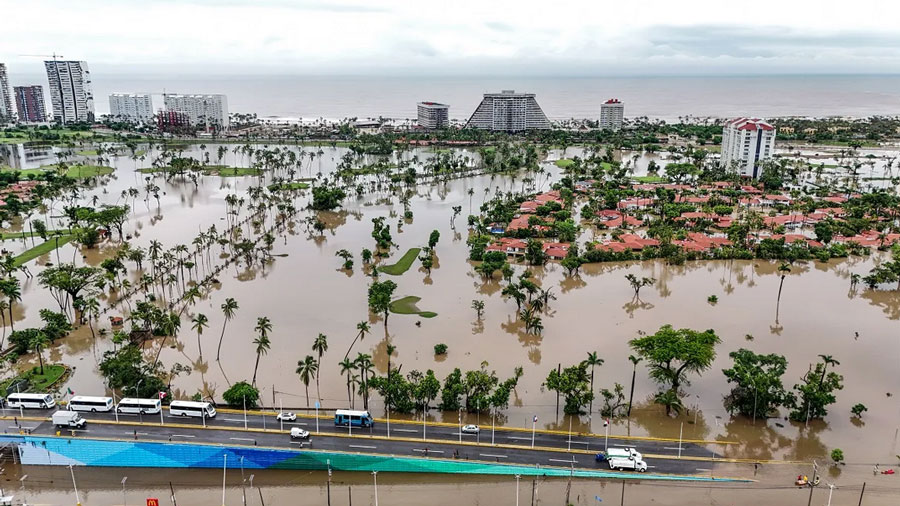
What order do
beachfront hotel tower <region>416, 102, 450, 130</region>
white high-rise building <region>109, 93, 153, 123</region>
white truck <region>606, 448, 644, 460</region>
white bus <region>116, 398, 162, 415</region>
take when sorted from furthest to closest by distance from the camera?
white high-rise building <region>109, 93, 153, 123</region>
beachfront hotel tower <region>416, 102, 450, 130</region>
white bus <region>116, 398, 162, 415</region>
white truck <region>606, 448, 644, 460</region>

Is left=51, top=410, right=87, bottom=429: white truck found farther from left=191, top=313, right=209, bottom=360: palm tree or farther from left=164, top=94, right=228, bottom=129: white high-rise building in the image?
left=164, top=94, right=228, bottom=129: white high-rise building

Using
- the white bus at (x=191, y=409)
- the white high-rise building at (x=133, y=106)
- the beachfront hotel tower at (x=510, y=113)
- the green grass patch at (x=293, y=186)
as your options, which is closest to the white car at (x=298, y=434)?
the white bus at (x=191, y=409)

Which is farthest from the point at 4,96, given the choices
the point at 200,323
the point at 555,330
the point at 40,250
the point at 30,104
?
the point at 555,330

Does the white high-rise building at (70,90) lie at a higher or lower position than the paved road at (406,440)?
higher

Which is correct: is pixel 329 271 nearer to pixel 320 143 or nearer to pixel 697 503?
pixel 697 503

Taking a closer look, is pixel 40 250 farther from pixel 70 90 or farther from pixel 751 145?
pixel 70 90

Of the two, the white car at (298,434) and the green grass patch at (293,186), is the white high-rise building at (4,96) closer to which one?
the green grass patch at (293,186)

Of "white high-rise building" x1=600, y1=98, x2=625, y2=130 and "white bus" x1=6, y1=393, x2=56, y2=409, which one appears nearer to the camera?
"white bus" x1=6, y1=393, x2=56, y2=409

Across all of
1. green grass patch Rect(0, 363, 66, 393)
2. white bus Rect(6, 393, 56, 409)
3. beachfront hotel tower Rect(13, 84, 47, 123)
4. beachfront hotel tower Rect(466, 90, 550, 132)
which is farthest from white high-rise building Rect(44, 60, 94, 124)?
white bus Rect(6, 393, 56, 409)
